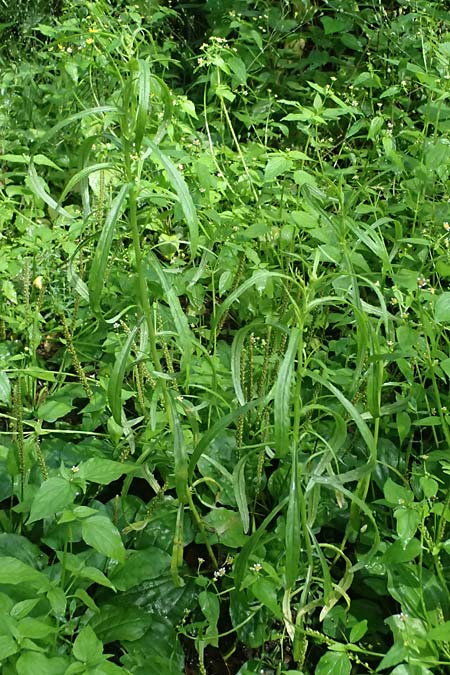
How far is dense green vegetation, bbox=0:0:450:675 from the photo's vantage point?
154 centimetres

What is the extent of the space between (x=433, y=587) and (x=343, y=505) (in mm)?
248

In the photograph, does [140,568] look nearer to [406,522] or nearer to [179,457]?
[179,457]

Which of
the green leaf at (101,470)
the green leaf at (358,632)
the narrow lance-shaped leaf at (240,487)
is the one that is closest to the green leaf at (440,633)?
the green leaf at (358,632)

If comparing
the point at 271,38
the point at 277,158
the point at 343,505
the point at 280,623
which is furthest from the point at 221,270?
the point at 271,38

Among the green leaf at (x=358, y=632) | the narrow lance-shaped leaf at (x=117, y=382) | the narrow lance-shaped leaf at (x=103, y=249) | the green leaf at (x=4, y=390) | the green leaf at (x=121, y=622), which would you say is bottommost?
the green leaf at (x=121, y=622)

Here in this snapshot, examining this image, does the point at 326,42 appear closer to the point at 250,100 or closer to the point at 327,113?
the point at 250,100

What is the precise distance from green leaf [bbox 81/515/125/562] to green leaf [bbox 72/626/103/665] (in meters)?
0.14

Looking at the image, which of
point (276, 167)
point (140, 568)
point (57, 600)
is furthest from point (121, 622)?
point (276, 167)

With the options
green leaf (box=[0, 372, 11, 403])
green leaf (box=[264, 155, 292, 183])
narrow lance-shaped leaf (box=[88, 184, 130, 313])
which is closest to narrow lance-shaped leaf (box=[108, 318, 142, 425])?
narrow lance-shaped leaf (box=[88, 184, 130, 313])

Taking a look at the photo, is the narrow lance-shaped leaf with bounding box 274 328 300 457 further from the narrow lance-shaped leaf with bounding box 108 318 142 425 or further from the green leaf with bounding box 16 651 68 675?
the green leaf with bounding box 16 651 68 675

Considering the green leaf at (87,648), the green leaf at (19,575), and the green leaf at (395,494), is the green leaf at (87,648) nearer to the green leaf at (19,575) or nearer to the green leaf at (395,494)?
the green leaf at (19,575)

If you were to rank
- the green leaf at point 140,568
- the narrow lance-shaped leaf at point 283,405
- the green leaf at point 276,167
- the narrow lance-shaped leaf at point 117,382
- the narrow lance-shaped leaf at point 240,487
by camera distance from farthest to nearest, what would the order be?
1. the green leaf at point 276,167
2. the green leaf at point 140,568
3. the narrow lance-shaped leaf at point 240,487
4. the narrow lance-shaped leaf at point 117,382
5. the narrow lance-shaped leaf at point 283,405

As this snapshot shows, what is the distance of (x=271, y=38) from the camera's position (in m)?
3.51

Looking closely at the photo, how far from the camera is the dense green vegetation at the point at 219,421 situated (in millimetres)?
1544
